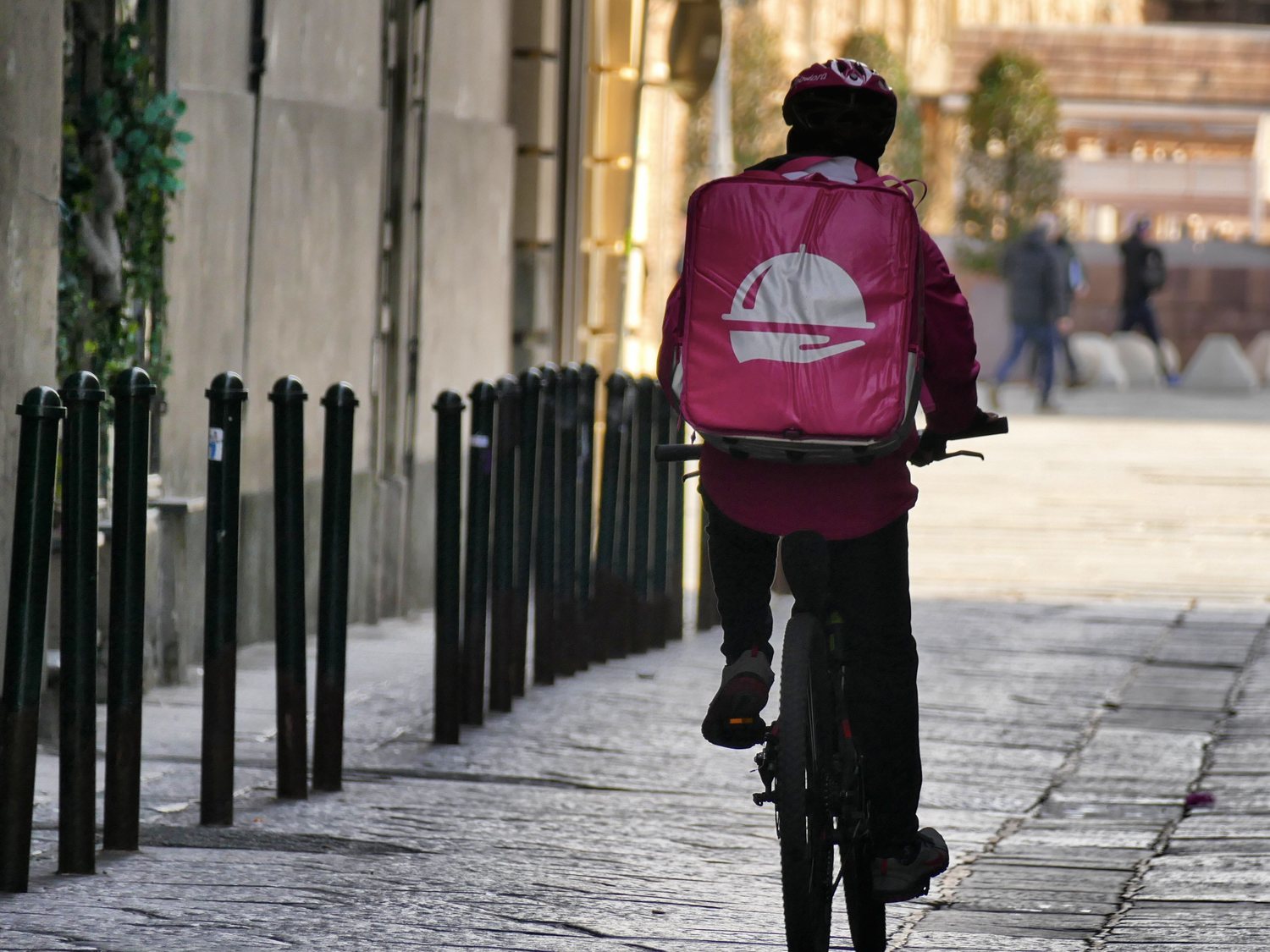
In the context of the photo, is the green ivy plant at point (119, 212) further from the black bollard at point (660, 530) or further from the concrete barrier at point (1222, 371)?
the concrete barrier at point (1222, 371)

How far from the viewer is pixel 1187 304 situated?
35.6 meters

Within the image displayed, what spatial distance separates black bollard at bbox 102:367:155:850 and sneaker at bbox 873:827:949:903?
180cm

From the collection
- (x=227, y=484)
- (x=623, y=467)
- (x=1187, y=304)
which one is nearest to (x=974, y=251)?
(x=1187, y=304)

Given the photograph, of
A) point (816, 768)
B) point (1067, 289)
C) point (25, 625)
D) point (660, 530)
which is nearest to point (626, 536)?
point (660, 530)

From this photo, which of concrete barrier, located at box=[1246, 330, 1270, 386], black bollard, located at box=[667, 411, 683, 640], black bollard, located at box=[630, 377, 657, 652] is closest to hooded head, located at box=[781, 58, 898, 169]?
black bollard, located at box=[630, 377, 657, 652]

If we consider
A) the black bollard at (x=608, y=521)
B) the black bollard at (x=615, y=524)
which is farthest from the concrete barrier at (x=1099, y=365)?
the black bollard at (x=608, y=521)

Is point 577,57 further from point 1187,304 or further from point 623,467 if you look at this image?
point 1187,304

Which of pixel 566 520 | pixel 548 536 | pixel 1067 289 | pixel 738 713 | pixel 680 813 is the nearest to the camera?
pixel 738 713

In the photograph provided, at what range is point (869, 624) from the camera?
4.57 m

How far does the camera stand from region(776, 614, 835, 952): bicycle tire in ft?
14.0

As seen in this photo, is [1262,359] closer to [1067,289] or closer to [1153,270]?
[1153,270]

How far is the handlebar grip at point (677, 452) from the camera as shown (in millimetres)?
4582

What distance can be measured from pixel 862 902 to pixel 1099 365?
1056 inches

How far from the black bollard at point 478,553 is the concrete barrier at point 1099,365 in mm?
23534
